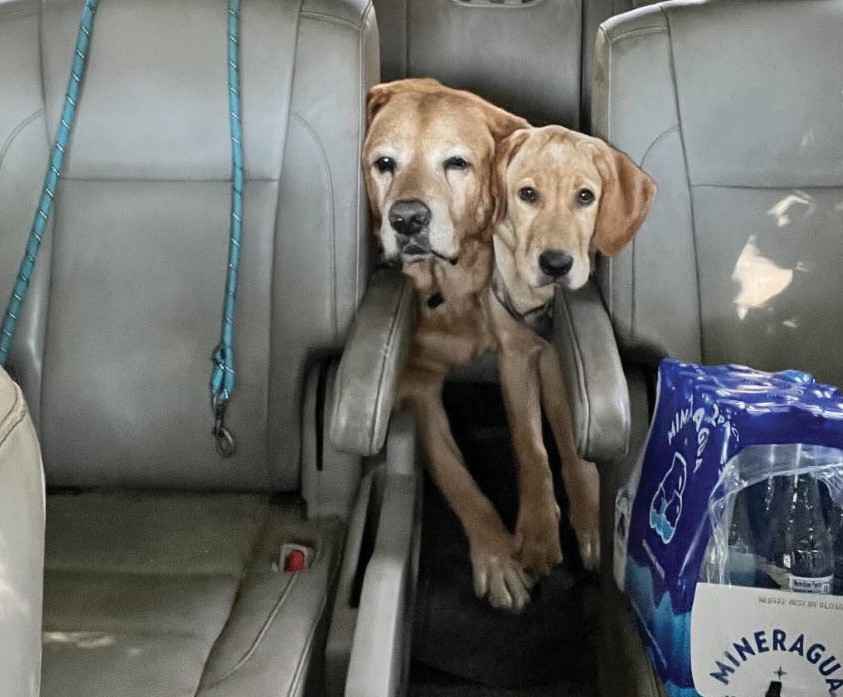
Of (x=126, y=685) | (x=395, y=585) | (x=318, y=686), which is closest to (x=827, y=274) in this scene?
(x=395, y=585)

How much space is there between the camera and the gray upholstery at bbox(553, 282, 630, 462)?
43.1 inches

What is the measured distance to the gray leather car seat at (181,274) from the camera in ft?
4.17

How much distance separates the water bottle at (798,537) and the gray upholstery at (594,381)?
0.59 ft

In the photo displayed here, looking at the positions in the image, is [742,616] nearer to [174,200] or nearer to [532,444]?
[532,444]

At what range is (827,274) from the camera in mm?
1297

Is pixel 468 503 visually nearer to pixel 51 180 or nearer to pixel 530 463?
pixel 530 463

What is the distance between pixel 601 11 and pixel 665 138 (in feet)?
1.24

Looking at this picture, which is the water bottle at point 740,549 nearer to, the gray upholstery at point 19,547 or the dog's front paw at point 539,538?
the dog's front paw at point 539,538

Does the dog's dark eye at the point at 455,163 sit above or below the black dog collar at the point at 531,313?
above

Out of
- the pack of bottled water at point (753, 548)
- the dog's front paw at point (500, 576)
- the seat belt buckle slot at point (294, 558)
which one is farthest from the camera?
the dog's front paw at point (500, 576)

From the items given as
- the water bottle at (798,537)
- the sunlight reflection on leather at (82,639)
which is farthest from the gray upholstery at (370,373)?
the water bottle at (798,537)

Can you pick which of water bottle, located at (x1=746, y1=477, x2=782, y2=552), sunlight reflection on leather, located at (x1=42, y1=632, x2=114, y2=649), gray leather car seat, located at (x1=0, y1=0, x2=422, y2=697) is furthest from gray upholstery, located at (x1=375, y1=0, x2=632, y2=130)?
sunlight reflection on leather, located at (x1=42, y1=632, x2=114, y2=649)

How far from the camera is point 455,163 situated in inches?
51.8

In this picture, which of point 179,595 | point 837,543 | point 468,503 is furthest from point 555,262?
point 179,595
